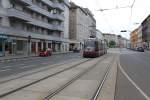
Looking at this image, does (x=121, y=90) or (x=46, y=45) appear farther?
(x=46, y=45)

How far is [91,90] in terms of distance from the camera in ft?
34.5

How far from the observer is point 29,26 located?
5344cm

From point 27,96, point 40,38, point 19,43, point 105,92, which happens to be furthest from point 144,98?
point 40,38

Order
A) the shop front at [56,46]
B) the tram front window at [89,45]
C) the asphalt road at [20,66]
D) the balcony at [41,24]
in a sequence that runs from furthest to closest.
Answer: the shop front at [56,46], the balcony at [41,24], the tram front window at [89,45], the asphalt road at [20,66]

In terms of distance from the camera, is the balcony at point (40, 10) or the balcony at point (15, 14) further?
the balcony at point (40, 10)

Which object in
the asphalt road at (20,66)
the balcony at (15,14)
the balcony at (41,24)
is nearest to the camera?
the asphalt road at (20,66)

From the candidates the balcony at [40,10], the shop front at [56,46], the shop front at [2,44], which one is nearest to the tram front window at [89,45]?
the shop front at [2,44]

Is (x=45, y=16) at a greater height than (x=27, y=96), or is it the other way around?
(x=45, y=16)

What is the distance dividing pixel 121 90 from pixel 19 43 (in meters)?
39.8

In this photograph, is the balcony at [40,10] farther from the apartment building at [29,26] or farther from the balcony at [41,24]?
the balcony at [41,24]

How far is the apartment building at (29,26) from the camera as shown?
4222 cm

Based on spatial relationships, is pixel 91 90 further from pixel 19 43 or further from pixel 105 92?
pixel 19 43

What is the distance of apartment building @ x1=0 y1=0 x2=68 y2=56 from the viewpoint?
42219 mm

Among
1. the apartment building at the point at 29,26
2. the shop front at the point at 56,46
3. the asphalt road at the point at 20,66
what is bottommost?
the asphalt road at the point at 20,66
